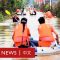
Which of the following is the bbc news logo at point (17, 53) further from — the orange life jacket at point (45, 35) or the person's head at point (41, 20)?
the person's head at point (41, 20)

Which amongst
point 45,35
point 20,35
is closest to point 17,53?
point 20,35

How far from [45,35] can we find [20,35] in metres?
0.24

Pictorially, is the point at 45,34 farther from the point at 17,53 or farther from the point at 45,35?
the point at 17,53

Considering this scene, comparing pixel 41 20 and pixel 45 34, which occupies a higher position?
pixel 41 20

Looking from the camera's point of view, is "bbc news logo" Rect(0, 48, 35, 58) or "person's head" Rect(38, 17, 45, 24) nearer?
"bbc news logo" Rect(0, 48, 35, 58)

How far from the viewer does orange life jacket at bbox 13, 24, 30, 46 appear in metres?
6.62

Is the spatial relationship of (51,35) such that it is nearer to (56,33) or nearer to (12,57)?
(56,33)

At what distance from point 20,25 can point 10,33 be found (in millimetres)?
126

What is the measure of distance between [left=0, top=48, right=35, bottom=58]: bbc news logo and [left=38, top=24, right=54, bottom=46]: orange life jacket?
0.18 meters

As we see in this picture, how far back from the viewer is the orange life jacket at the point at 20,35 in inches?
261

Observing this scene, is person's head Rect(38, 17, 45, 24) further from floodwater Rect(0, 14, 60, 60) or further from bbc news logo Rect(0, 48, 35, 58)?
bbc news logo Rect(0, 48, 35, 58)

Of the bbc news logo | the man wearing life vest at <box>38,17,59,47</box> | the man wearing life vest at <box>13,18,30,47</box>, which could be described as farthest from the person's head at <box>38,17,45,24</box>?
the bbc news logo

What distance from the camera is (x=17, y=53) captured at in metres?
6.47

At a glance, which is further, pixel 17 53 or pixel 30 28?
pixel 30 28
